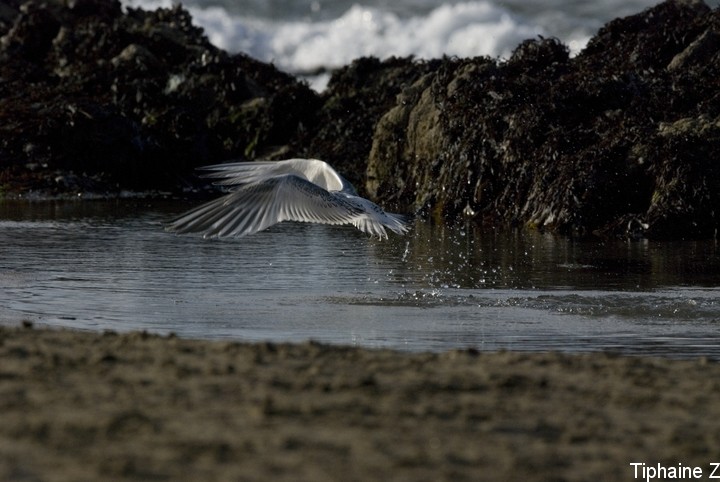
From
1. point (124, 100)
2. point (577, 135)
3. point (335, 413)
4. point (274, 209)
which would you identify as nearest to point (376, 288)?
point (274, 209)

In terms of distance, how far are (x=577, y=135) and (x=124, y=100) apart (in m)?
11.7

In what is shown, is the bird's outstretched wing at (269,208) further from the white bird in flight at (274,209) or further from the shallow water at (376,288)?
the shallow water at (376,288)

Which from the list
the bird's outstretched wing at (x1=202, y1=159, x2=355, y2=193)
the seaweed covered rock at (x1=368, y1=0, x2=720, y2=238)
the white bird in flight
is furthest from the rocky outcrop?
the white bird in flight

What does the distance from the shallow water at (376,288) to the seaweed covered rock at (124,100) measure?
7.12m

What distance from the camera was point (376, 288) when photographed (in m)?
9.73

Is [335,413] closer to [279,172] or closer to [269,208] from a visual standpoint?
[269,208]

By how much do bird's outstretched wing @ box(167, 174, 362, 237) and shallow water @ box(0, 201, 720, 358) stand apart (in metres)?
0.58

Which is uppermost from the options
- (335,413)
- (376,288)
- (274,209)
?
(274,209)

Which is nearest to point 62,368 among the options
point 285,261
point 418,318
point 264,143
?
point 418,318

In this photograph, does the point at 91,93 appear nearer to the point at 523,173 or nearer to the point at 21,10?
the point at 21,10

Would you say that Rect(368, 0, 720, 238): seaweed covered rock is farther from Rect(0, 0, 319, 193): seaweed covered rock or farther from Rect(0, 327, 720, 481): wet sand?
Rect(0, 327, 720, 481): wet sand

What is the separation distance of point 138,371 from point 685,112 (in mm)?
12307

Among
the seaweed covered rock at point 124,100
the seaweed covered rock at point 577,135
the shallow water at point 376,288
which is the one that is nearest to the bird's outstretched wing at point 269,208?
the shallow water at point 376,288

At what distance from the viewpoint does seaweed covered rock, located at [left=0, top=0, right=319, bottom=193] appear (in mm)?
21828
